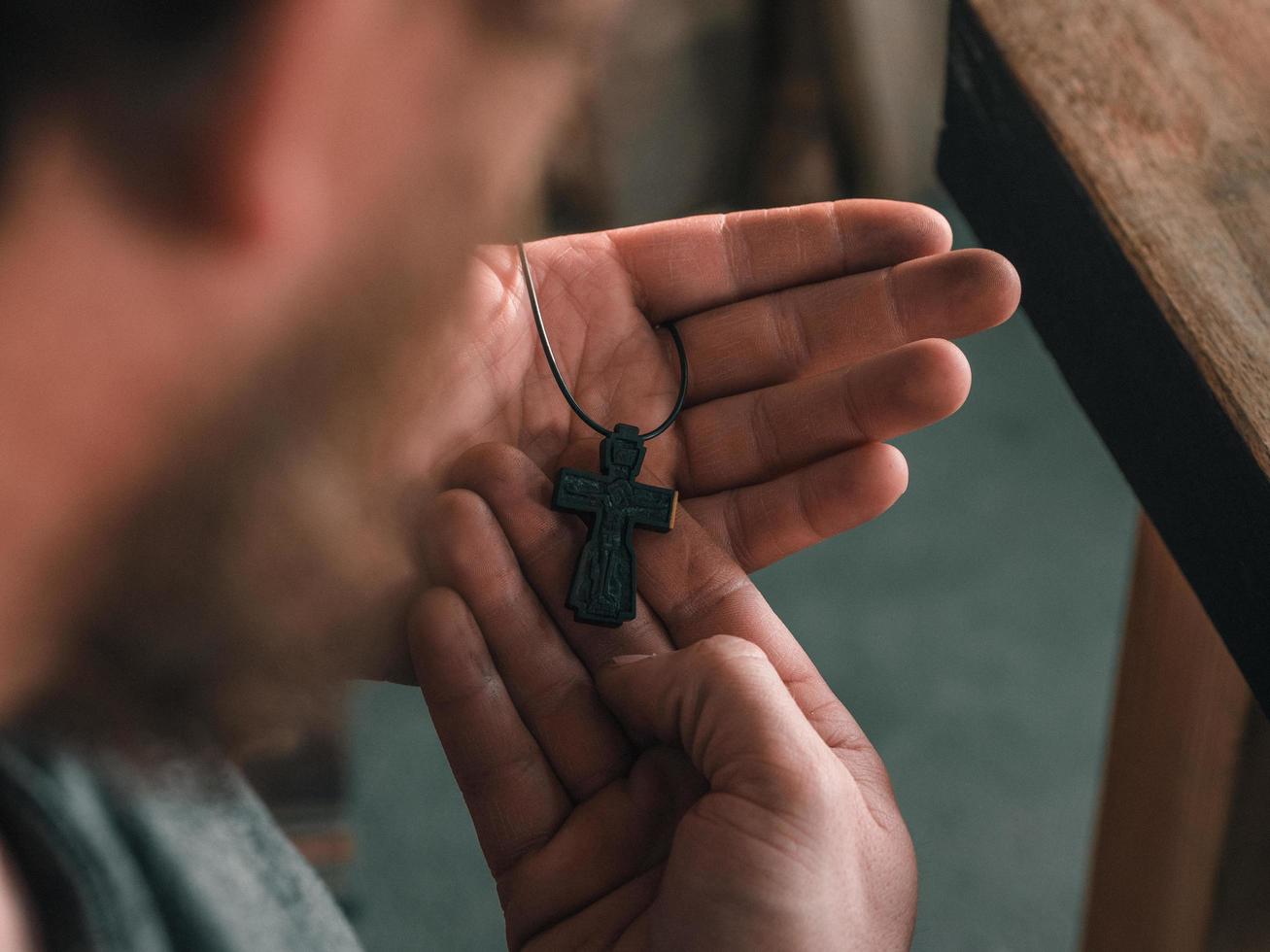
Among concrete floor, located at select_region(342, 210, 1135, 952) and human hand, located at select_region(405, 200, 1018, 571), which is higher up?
human hand, located at select_region(405, 200, 1018, 571)

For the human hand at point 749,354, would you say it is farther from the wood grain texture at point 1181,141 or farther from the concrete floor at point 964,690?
the concrete floor at point 964,690

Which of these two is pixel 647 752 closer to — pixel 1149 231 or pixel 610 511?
pixel 610 511

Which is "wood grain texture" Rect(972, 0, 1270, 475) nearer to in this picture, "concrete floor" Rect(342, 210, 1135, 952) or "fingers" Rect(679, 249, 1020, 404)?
"fingers" Rect(679, 249, 1020, 404)

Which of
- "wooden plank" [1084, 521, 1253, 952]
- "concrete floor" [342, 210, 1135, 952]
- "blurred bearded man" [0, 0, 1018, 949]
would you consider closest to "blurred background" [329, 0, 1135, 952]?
"concrete floor" [342, 210, 1135, 952]

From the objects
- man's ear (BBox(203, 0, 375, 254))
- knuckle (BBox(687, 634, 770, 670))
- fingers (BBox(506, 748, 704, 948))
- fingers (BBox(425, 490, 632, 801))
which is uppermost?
man's ear (BBox(203, 0, 375, 254))

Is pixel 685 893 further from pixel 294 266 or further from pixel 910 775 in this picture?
pixel 910 775

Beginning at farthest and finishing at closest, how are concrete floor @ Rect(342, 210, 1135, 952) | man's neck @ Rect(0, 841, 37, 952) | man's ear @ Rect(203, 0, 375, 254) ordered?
concrete floor @ Rect(342, 210, 1135, 952) < man's neck @ Rect(0, 841, 37, 952) < man's ear @ Rect(203, 0, 375, 254)

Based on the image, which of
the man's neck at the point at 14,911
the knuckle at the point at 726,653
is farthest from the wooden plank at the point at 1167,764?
the man's neck at the point at 14,911

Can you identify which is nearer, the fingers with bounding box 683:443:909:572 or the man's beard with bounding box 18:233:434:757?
the man's beard with bounding box 18:233:434:757

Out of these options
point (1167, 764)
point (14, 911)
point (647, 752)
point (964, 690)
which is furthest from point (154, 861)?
point (964, 690)
